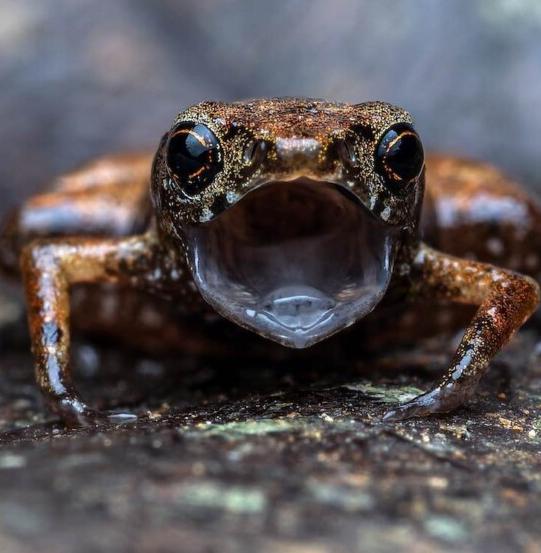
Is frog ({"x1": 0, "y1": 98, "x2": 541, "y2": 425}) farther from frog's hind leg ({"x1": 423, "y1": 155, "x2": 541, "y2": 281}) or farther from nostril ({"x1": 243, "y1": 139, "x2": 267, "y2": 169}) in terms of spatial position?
frog's hind leg ({"x1": 423, "y1": 155, "x2": 541, "y2": 281})

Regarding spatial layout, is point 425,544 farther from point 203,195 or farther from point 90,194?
point 90,194

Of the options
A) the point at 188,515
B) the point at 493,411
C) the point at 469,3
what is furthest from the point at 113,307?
the point at 469,3

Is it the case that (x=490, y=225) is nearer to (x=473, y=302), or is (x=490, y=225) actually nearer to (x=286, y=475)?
(x=473, y=302)

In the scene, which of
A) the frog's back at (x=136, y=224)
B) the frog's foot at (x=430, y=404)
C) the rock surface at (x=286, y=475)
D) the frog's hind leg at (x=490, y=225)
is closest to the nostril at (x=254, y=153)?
the rock surface at (x=286, y=475)

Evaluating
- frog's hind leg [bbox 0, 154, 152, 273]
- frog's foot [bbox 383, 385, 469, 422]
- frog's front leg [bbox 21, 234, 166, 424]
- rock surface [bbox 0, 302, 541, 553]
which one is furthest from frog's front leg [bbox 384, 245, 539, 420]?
frog's hind leg [bbox 0, 154, 152, 273]

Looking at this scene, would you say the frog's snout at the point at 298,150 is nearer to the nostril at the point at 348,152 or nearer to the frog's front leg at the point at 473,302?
the nostril at the point at 348,152

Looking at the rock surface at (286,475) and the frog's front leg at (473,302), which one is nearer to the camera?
the rock surface at (286,475)

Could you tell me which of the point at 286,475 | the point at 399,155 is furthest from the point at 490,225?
the point at 286,475
